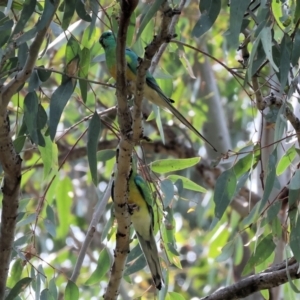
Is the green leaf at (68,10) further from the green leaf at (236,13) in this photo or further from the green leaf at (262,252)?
the green leaf at (262,252)

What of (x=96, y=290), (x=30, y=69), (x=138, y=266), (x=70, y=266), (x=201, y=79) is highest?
(x=201, y=79)

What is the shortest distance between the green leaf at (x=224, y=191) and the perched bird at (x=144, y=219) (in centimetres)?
31

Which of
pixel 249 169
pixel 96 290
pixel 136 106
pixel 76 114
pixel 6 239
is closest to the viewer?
pixel 136 106

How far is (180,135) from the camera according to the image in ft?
12.0

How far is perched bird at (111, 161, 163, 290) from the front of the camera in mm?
2121

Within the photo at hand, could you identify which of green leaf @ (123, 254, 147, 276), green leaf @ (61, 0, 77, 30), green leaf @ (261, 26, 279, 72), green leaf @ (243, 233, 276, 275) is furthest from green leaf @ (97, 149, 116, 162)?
green leaf @ (261, 26, 279, 72)

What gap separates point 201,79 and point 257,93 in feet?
6.24

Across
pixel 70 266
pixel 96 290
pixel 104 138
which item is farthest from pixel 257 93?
pixel 70 266

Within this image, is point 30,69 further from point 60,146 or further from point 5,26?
point 60,146

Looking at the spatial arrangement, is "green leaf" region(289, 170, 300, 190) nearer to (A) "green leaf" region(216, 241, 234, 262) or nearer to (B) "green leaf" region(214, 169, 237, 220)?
(B) "green leaf" region(214, 169, 237, 220)

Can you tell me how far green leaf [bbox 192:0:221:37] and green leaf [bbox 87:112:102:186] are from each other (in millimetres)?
320

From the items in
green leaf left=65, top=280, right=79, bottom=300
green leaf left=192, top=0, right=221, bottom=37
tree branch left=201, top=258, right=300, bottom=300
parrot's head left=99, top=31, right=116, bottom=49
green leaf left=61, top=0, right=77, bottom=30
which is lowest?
tree branch left=201, top=258, right=300, bottom=300

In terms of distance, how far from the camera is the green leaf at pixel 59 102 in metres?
1.68

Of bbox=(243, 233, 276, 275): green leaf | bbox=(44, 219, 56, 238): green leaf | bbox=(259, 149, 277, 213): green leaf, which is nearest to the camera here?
bbox=(259, 149, 277, 213): green leaf
